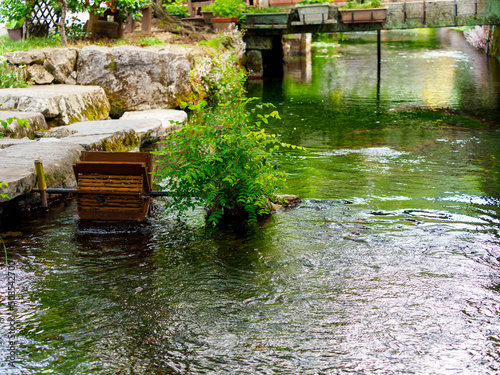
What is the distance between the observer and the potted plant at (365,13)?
2192 cm

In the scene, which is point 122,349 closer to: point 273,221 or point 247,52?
point 273,221

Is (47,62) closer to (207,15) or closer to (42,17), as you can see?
(42,17)

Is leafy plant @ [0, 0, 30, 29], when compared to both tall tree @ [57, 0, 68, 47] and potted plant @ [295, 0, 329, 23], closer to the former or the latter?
tall tree @ [57, 0, 68, 47]

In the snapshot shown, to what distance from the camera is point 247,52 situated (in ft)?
84.6

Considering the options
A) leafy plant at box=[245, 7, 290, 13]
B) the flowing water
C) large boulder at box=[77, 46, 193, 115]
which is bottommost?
the flowing water

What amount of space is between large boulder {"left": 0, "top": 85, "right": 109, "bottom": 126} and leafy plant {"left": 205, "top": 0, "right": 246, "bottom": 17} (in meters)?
11.0

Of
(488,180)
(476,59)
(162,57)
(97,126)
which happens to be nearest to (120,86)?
(162,57)

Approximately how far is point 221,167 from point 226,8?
17193 mm

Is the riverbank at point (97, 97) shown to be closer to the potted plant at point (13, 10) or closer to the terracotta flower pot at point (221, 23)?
the potted plant at point (13, 10)

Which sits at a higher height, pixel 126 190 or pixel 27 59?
pixel 27 59

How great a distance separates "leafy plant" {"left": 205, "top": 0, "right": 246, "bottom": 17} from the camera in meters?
23.0

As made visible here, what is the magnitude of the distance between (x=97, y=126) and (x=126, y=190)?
3.29 m

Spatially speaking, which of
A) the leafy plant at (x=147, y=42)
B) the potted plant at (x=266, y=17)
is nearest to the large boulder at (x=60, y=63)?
the leafy plant at (x=147, y=42)

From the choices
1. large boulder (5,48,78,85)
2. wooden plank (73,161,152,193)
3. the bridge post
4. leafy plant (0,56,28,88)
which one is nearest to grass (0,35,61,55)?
large boulder (5,48,78,85)
